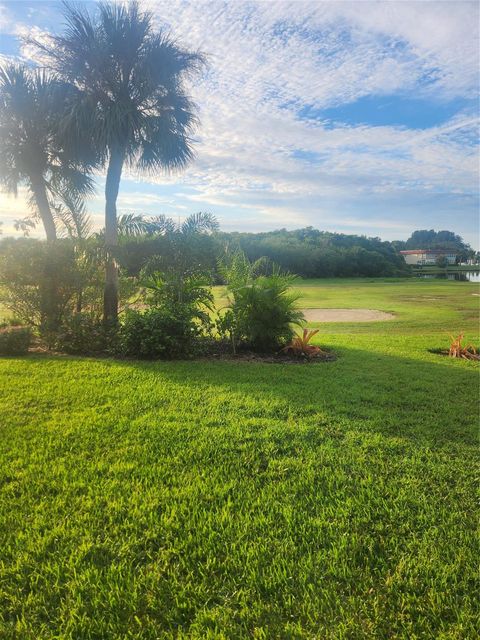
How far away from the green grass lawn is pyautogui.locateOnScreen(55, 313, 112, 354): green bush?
2.63 m

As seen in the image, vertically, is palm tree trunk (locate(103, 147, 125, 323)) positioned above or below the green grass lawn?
above

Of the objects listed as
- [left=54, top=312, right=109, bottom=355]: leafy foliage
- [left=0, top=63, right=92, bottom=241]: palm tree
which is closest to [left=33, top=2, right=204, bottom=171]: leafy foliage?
[left=0, top=63, right=92, bottom=241]: palm tree

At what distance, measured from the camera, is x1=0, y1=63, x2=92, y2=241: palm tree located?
9.30 meters

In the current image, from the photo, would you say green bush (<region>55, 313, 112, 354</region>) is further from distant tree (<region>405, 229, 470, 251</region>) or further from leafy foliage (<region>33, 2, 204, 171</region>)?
distant tree (<region>405, 229, 470, 251</region>)

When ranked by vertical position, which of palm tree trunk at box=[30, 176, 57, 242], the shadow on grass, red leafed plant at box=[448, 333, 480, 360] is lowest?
the shadow on grass

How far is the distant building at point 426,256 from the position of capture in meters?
108

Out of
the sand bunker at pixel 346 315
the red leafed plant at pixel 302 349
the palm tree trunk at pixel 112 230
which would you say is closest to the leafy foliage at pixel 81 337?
the palm tree trunk at pixel 112 230

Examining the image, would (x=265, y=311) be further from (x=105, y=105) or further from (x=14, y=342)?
(x=105, y=105)

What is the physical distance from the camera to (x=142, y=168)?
1016 cm

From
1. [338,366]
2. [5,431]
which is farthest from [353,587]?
[338,366]

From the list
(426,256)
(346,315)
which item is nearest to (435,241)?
(426,256)

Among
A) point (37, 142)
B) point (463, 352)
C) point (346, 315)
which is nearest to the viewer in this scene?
point (463, 352)

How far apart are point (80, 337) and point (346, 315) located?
10.2 meters

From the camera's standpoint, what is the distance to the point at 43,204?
10523 millimetres
